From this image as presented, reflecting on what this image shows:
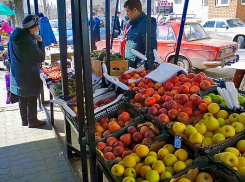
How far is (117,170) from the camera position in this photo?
1.62m

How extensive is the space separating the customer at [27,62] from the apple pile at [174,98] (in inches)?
78.8

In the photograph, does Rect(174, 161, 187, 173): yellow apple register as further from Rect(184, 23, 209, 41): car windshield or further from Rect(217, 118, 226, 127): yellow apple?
Rect(184, 23, 209, 41): car windshield

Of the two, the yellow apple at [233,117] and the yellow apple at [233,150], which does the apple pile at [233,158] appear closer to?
the yellow apple at [233,150]

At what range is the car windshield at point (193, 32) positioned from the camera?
7.50m

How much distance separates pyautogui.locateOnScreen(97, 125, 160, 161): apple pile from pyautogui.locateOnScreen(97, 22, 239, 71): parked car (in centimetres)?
493

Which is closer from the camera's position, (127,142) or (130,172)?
Result: (130,172)

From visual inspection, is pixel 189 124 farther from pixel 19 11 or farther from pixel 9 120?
pixel 19 11

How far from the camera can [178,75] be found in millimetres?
2836

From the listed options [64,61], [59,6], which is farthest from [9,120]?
[59,6]

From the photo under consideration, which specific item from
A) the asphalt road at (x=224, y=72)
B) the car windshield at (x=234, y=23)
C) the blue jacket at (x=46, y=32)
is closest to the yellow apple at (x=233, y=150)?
the asphalt road at (x=224, y=72)

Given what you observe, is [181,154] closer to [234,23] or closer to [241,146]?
[241,146]

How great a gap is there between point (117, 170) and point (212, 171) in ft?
1.95

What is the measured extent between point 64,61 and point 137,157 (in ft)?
5.40

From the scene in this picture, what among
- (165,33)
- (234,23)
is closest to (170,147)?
(165,33)
